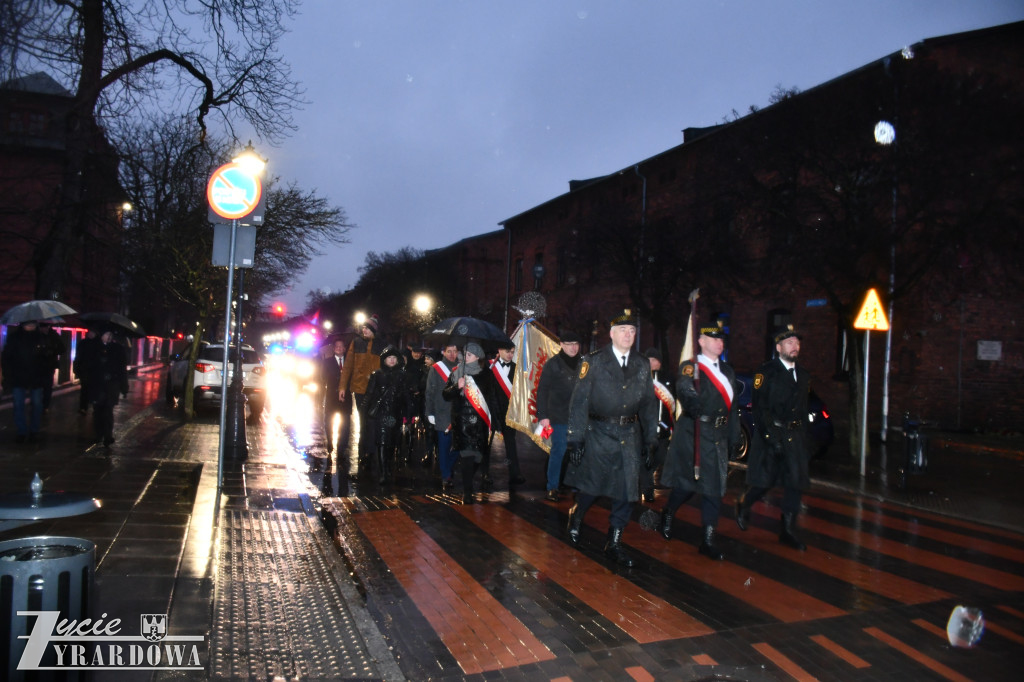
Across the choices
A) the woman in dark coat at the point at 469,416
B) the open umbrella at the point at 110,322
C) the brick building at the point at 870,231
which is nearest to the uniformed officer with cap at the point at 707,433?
the woman in dark coat at the point at 469,416

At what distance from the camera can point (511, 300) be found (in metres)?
44.4

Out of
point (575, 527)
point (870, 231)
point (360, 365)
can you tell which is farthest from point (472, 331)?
point (870, 231)

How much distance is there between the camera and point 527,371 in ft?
33.6

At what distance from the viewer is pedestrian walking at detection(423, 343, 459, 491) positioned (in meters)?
9.28

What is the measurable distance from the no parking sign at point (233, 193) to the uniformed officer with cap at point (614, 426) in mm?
4134

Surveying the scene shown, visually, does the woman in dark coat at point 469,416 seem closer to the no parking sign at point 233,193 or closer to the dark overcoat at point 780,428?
the no parking sign at point 233,193

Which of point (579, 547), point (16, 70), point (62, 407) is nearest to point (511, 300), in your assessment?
point (62, 407)

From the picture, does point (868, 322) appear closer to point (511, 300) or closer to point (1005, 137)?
point (1005, 137)

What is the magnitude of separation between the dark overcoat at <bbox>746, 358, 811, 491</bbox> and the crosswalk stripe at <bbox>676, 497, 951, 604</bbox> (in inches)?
22.0

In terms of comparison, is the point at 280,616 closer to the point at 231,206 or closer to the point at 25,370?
the point at 231,206

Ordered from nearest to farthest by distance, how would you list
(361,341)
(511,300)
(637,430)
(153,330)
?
(637,430) → (361,341) → (511,300) → (153,330)

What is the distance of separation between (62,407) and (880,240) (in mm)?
17652

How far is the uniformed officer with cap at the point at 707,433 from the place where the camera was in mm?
6352

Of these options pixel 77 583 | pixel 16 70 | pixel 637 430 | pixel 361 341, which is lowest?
pixel 77 583
